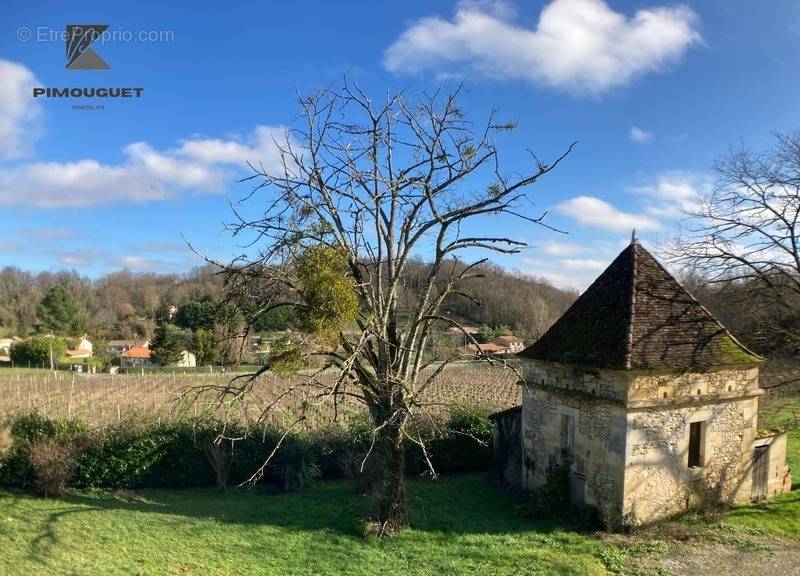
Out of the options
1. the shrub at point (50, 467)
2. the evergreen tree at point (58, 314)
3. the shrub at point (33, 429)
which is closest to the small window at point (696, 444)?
the shrub at point (50, 467)

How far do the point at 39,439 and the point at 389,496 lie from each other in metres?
11.0

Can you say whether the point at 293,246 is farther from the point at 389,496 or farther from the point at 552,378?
the point at 552,378

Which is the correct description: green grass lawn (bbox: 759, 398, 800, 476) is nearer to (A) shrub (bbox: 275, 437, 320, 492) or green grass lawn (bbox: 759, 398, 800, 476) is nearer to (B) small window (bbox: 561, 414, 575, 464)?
(B) small window (bbox: 561, 414, 575, 464)

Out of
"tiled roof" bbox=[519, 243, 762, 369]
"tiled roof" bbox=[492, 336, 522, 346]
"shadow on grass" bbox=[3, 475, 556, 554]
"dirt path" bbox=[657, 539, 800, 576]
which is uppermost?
"tiled roof" bbox=[519, 243, 762, 369]

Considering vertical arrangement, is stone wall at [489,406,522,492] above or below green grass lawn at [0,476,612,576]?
above

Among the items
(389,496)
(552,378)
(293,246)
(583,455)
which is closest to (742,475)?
(583,455)

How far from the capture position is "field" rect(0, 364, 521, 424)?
2278 centimetres

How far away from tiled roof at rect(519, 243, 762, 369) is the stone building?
0.03 meters

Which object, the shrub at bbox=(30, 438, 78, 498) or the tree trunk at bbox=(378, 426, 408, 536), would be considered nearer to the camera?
the tree trunk at bbox=(378, 426, 408, 536)

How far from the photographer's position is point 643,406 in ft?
40.0

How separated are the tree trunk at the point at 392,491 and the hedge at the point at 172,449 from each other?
3536 millimetres

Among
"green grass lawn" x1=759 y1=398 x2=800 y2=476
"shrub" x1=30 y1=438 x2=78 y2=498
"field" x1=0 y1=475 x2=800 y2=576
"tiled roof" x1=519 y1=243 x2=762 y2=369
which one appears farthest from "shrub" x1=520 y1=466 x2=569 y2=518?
"shrub" x1=30 y1=438 x2=78 y2=498

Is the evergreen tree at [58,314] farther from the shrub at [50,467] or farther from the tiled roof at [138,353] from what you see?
the shrub at [50,467]

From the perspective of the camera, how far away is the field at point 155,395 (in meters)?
22.8
